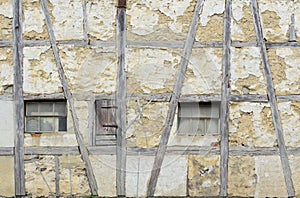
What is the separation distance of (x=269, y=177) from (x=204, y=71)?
1.32 m

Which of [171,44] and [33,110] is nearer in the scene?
[171,44]

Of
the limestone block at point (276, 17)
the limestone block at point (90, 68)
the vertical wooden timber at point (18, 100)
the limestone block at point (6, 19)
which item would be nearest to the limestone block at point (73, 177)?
the vertical wooden timber at point (18, 100)

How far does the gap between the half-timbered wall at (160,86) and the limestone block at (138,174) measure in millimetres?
11

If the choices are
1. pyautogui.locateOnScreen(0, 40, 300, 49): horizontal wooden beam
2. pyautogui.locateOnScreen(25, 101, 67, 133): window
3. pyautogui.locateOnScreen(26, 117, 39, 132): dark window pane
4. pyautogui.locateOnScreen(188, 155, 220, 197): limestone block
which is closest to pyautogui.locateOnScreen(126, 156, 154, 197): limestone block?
pyautogui.locateOnScreen(188, 155, 220, 197): limestone block

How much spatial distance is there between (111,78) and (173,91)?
666 millimetres

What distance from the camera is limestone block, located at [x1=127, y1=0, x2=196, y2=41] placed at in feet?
16.0

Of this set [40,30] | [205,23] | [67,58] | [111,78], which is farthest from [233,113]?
[40,30]

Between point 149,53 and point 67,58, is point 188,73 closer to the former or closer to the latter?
point 149,53

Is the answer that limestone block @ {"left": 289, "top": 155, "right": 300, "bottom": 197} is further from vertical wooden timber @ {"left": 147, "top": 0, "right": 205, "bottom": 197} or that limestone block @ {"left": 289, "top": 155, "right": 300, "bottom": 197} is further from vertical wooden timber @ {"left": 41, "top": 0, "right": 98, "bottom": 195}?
vertical wooden timber @ {"left": 41, "top": 0, "right": 98, "bottom": 195}

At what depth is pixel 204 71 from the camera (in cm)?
489

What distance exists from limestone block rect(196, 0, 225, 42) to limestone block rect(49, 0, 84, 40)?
1.26 m

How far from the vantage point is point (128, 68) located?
4.91 meters

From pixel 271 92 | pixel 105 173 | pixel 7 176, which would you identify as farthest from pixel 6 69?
pixel 271 92

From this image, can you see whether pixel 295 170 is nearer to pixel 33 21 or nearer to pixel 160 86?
pixel 160 86
